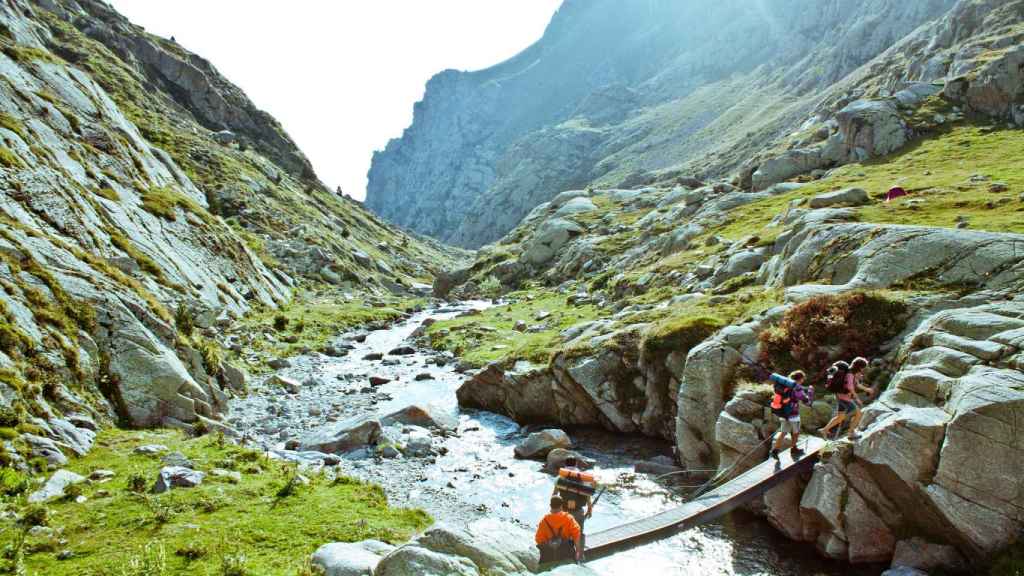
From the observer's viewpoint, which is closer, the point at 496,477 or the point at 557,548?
the point at 557,548

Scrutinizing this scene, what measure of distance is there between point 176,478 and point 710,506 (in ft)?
56.3

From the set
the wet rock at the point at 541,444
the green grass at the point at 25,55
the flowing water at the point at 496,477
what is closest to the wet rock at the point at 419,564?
the flowing water at the point at 496,477

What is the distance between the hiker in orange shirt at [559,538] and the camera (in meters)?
14.2

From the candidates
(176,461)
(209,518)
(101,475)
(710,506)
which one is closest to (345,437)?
(176,461)

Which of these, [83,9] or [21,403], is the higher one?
[83,9]

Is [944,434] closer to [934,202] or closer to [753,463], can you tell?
[753,463]

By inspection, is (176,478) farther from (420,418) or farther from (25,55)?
(25,55)

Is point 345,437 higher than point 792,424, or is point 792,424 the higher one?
point 345,437

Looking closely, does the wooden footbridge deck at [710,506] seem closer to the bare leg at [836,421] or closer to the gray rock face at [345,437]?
the bare leg at [836,421]

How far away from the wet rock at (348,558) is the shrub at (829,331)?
17.9 m

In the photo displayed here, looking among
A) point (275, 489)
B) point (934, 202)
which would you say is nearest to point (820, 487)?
point (275, 489)

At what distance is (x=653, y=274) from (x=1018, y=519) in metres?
45.6

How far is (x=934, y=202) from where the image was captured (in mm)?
40344

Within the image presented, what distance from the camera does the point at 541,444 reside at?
1131 inches
